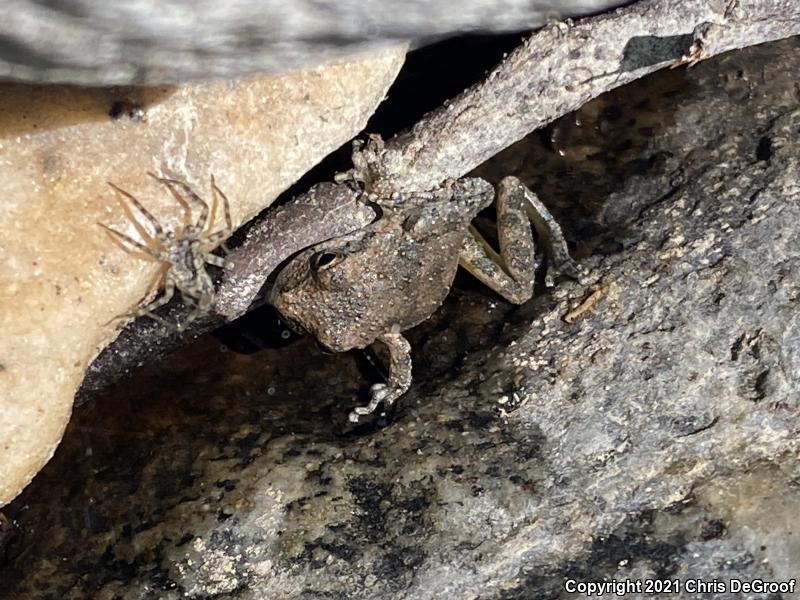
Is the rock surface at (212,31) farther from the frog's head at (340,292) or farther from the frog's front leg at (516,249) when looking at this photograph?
the frog's head at (340,292)

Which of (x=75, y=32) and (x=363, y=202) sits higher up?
(x=75, y=32)

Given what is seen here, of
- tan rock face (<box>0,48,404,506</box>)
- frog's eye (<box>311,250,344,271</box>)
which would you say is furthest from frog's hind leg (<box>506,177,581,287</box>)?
tan rock face (<box>0,48,404,506</box>)

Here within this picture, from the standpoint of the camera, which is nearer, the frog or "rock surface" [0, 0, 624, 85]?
"rock surface" [0, 0, 624, 85]

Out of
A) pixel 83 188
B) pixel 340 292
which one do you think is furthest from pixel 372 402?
pixel 83 188

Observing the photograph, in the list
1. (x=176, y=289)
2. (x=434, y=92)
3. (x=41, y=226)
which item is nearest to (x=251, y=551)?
(x=176, y=289)

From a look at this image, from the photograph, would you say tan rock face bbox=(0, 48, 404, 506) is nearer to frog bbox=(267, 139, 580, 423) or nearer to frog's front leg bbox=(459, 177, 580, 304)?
frog bbox=(267, 139, 580, 423)

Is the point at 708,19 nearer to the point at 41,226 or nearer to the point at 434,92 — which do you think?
the point at 434,92

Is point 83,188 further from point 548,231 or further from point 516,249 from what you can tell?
point 548,231
